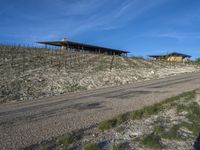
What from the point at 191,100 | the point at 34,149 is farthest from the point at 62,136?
the point at 191,100

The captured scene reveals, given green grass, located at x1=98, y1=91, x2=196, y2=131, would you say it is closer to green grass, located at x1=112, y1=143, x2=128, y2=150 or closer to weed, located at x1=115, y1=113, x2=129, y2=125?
weed, located at x1=115, y1=113, x2=129, y2=125

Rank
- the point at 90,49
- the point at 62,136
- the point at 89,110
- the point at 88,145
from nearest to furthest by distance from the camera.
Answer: the point at 88,145
the point at 62,136
the point at 89,110
the point at 90,49

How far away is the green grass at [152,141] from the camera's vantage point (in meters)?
6.89

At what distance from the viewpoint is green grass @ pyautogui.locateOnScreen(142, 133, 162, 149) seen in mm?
6894

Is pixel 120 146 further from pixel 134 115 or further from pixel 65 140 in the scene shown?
pixel 134 115

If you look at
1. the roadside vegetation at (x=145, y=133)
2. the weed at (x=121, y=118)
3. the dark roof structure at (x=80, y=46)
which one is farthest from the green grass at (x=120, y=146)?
the dark roof structure at (x=80, y=46)

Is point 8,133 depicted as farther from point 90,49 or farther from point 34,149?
point 90,49

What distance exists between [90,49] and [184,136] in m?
69.8

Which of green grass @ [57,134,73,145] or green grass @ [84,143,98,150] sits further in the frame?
green grass @ [57,134,73,145]

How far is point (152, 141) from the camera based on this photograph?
7207mm

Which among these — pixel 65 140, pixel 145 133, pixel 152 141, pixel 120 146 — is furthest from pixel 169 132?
pixel 65 140

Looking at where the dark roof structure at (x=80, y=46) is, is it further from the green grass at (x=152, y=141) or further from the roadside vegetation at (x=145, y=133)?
the green grass at (x=152, y=141)

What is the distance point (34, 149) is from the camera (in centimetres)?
681

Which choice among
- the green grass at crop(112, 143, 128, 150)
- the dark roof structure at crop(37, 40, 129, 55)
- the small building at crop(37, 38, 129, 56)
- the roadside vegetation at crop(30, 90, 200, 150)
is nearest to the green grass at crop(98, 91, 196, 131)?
the roadside vegetation at crop(30, 90, 200, 150)
